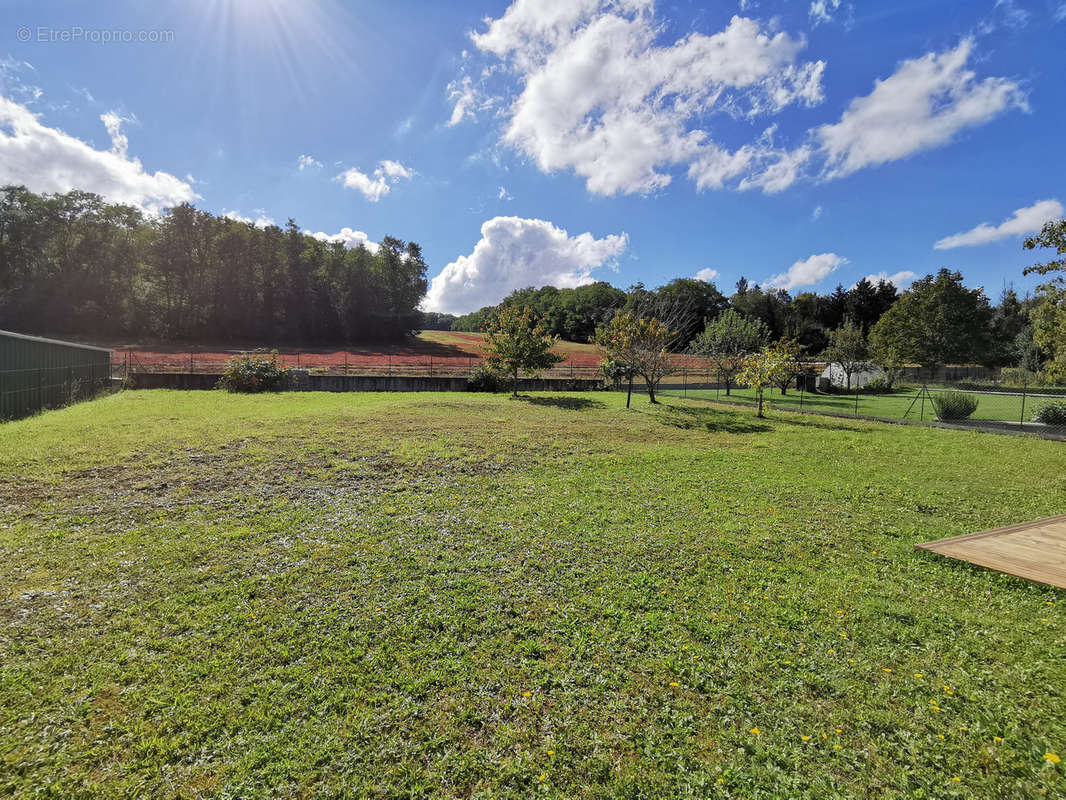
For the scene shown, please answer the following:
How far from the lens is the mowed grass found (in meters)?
2.53

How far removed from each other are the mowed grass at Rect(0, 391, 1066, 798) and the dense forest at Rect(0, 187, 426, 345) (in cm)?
4853

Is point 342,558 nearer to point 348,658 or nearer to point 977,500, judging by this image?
point 348,658

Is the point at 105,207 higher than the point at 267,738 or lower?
higher

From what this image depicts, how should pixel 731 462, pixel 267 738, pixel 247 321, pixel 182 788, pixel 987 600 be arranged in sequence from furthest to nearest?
1. pixel 247 321
2. pixel 731 462
3. pixel 987 600
4. pixel 267 738
5. pixel 182 788

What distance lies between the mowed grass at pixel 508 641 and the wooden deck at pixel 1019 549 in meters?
0.19

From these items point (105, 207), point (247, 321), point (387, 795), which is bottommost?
point (387, 795)

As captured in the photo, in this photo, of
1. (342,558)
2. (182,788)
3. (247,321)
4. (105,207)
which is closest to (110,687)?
(182,788)

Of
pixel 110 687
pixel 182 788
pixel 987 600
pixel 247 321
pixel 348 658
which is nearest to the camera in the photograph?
pixel 182 788

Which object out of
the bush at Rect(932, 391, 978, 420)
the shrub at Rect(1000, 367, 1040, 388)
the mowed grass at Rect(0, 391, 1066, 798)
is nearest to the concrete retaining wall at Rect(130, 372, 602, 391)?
the mowed grass at Rect(0, 391, 1066, 798)

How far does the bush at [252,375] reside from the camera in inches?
875

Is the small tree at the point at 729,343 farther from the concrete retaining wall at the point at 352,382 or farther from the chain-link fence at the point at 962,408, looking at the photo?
the concrete retaining wall at the point at 352,382

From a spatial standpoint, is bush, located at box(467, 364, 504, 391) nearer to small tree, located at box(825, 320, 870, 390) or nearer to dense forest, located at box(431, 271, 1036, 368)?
dense forest, located at box(431, 271, 1036, 368)

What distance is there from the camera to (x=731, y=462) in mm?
10172

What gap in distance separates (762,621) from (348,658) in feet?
11.5
